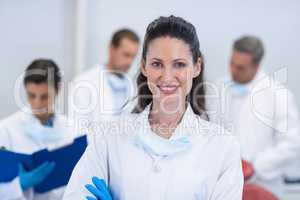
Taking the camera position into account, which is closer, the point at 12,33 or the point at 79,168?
the point at 79,168

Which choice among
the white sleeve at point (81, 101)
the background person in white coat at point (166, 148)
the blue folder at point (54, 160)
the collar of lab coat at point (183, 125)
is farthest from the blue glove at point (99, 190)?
the white sleeve at point (81, 101)

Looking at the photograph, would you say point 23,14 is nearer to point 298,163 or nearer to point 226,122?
point 226,122

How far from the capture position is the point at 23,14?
8.28ft

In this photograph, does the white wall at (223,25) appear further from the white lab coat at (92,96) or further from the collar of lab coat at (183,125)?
the collar of lab coat at (183,125)

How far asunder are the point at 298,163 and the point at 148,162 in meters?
1.67

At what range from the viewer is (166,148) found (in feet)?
3.79

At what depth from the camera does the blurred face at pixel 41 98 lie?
1.79 m

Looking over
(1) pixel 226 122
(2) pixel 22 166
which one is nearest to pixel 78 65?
(1) pixel 226 122

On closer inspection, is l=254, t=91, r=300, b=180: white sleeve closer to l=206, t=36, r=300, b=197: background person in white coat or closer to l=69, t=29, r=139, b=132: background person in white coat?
l=206, t=36, r=300, b=197: background person in white coat

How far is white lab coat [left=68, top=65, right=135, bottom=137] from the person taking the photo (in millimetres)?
2252

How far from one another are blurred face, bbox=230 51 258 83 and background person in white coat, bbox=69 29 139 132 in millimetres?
463

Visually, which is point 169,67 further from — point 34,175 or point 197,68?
point 34,175

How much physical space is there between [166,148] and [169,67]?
0.18 m

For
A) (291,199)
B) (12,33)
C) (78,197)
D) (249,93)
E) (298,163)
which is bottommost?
(291,199)
